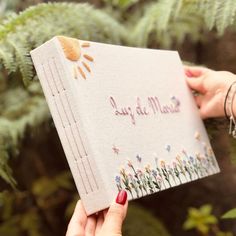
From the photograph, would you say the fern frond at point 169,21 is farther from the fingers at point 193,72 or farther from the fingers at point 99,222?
the fingers at point 99,222

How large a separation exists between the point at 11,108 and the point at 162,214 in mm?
570

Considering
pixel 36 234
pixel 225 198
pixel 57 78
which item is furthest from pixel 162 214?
pixel 57 78

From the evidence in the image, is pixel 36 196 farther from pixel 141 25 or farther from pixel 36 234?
pixel 141 25

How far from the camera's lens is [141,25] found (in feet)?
3.85

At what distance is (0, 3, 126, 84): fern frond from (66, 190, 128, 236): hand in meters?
0.28

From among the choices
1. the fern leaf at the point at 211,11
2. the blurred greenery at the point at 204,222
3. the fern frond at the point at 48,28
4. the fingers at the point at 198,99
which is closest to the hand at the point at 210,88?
the fingers at the point at 198,99

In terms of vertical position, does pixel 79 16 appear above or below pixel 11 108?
above

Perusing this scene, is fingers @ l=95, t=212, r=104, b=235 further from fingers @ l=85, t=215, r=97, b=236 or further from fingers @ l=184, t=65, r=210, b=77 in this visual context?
fingers @ l=184, t=65, r=210, b=77

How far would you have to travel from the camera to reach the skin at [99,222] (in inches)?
25.6

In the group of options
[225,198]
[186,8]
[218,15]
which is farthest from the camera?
[225,198]

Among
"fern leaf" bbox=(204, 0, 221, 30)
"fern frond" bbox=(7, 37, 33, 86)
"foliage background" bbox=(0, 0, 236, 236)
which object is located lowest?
"foliage background" bbox=(0, 0, 236, 236)

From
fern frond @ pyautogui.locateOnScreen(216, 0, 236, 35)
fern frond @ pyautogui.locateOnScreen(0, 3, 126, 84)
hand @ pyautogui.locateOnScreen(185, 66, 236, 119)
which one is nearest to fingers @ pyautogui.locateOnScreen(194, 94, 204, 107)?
hand @ pyautogui.locateOnScreen(185, 66, 236, 119)

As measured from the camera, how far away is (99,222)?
693mm

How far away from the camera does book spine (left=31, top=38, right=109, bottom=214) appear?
654 millimetres
